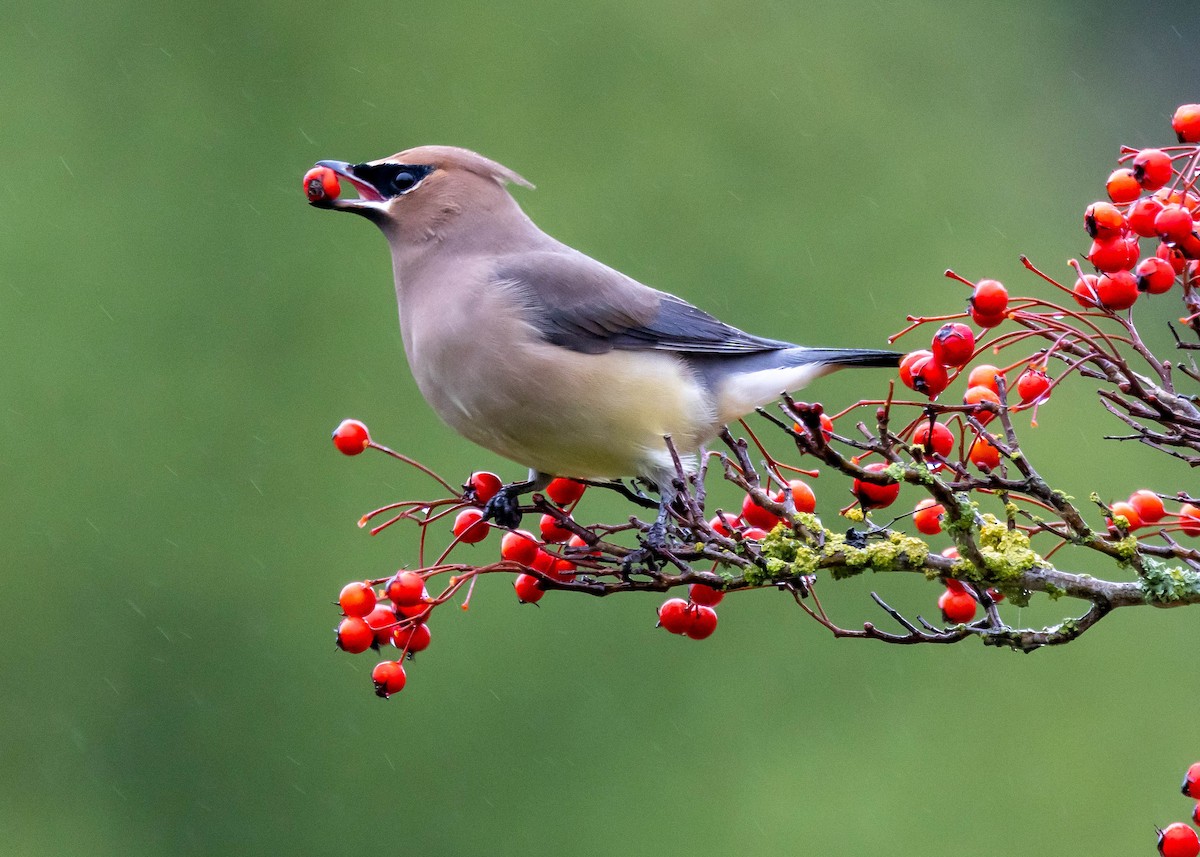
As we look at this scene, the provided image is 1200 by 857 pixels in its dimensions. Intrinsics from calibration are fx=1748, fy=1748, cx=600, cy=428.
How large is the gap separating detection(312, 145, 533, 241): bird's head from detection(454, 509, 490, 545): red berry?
102 cm

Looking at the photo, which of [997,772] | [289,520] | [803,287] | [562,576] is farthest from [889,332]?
[562,576]

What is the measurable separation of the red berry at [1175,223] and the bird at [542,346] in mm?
919

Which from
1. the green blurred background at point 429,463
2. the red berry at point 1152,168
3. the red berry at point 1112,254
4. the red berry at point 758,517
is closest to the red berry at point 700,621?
the red berry at point 758,517

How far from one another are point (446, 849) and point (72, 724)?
89.7 inches

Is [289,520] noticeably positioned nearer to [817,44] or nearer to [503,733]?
[503,733]

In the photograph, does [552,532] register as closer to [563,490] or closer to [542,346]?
[563,490]

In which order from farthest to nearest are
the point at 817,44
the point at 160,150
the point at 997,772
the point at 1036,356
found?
the point at 817,44
the point at 160,150
the point at 997,772
the point at 1036,356

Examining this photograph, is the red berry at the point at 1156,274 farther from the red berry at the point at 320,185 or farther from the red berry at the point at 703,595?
the red berry at the point at 320,185

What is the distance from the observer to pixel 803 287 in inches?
398

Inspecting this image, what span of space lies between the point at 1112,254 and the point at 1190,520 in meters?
0.39

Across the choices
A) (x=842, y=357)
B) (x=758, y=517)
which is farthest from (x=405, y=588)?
(x=842, y=357)

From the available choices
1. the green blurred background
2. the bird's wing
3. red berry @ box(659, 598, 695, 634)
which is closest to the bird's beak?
the bird's wing

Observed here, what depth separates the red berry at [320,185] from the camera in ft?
11.5

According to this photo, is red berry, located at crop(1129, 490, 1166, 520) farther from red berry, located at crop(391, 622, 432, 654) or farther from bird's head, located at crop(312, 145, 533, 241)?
bird's head, located at crop(312, 145, 533, 241)
